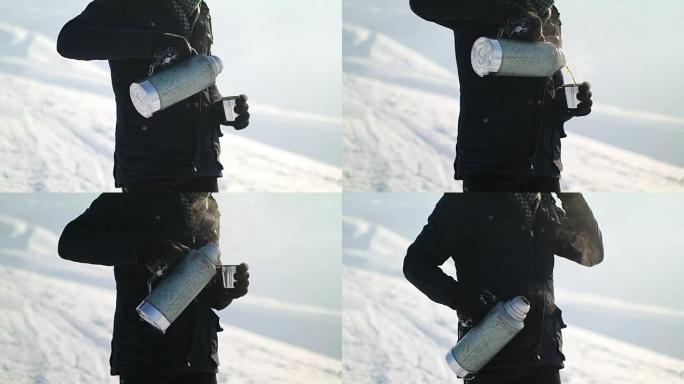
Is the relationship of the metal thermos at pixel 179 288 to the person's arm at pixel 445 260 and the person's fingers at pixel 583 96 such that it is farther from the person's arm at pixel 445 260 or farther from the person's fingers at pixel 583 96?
the person's fingers at pixel 583 96

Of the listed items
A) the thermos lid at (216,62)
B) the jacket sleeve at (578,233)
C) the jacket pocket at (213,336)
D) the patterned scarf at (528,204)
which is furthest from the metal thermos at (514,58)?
the jacket pocket at (213,336)

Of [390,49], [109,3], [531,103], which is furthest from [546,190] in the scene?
[109,3]

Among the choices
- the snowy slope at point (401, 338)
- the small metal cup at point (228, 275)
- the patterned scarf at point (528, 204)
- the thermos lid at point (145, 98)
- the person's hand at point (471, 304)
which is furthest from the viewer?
the snowy slope at point (401, 338)

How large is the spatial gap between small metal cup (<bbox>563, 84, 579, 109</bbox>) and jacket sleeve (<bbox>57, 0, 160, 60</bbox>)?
125cm

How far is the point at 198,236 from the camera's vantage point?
10.2 ft

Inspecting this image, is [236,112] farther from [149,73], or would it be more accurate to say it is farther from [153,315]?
[153,315]

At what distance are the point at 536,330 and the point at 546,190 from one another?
0.43m

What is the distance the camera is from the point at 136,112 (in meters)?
2.98

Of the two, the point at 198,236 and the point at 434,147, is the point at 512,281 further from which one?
the point at 198,236

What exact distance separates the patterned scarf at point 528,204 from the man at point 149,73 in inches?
36.6

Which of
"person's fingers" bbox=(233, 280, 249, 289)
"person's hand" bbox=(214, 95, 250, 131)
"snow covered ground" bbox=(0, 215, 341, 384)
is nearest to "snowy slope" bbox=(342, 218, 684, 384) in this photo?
"snow covered ground" bbox=(0, 215, 341, 384)

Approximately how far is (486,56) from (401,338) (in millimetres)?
1122

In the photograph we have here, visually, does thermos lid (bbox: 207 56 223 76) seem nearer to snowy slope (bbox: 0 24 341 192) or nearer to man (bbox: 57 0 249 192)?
man (bbox: 57 0 249 192)

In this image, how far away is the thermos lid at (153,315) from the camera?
2812mm
